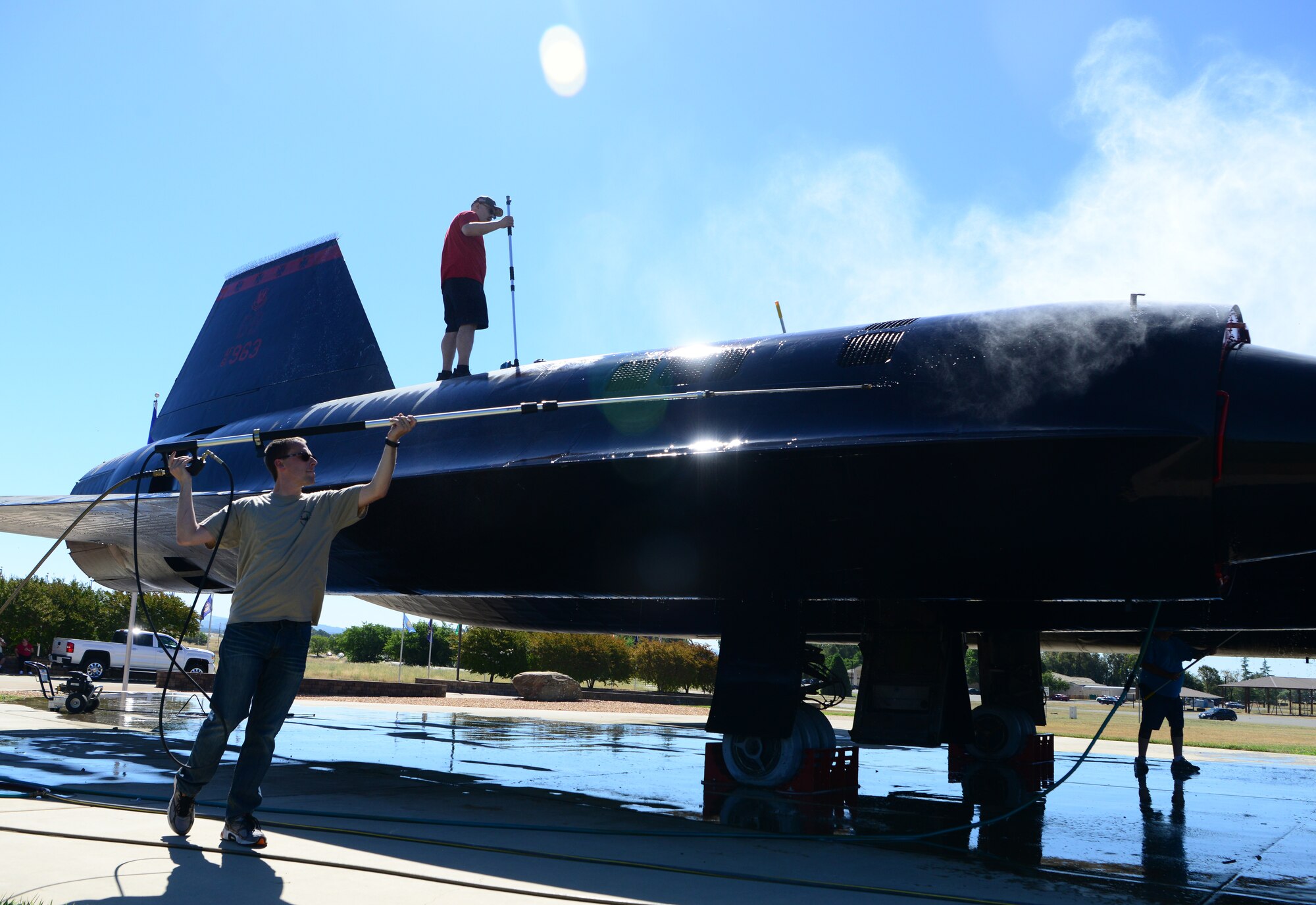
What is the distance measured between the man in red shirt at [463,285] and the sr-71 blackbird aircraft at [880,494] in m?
0.68

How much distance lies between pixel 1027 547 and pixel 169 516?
914 cm

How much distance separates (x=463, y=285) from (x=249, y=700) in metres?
6.96

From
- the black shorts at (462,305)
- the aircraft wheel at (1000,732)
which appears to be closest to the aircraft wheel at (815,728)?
the aircraft wheel at (1000,732)

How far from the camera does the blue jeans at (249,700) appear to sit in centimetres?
478

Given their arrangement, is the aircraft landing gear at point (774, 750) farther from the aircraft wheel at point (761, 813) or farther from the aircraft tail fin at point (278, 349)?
the aircraft tail fin at point (278, 349)

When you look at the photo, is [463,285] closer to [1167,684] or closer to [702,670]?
[1167,684]

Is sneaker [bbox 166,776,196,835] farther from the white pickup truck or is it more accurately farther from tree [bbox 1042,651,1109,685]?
tree [bbox 1042,651,1109,685]

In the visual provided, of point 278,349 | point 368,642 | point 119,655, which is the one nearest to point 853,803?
point 278,349

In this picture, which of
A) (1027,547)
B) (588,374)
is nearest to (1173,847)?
(1027,547)

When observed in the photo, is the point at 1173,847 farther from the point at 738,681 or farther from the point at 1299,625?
the point at 1299,625

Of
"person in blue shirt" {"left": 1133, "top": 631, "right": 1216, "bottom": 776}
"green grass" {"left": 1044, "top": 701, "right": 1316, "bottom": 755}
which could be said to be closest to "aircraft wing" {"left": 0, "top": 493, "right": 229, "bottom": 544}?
"person in blue shirt" {"left": 1133, "top": 631, "right": 1216, "bottom": 776}

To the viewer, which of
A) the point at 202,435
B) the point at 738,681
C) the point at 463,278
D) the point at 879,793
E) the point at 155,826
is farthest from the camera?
the point at 202,435

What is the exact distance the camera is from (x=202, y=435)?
13258 millimetres

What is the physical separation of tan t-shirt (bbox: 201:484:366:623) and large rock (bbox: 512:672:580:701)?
23.4 m
